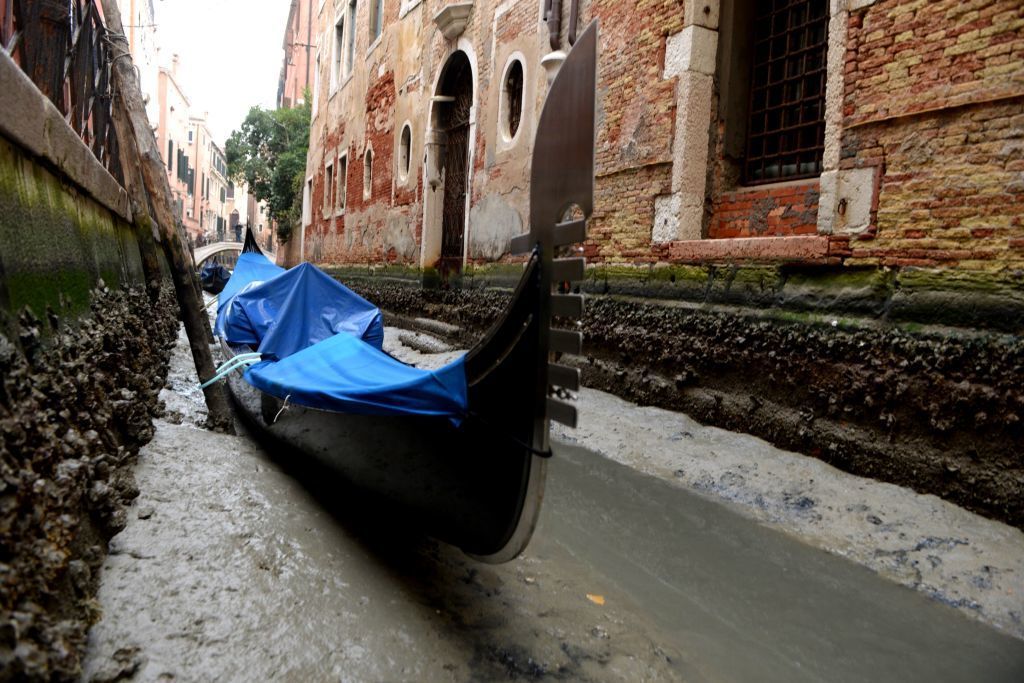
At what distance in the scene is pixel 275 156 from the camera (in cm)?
2384

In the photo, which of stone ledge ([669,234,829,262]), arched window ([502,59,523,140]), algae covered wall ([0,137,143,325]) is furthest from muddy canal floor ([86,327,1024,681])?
arched window ([502,59,523,140])

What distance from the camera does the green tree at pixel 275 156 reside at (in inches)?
878

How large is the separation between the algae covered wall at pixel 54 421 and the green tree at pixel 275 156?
812 inches

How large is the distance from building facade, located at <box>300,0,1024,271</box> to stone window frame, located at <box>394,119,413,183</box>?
1134 mm

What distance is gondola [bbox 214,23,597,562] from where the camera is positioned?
195 centimetres

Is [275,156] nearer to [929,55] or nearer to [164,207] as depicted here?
[164,207]

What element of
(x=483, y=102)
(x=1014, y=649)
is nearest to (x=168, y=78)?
(x=483, y=102)

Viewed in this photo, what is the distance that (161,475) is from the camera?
2570 millimetres

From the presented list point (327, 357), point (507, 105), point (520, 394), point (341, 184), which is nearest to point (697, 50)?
point (507, 105)

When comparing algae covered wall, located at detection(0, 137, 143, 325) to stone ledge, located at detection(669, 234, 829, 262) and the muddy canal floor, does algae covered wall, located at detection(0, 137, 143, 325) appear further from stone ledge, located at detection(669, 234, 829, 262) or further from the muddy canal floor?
stone ledge, located at detection(669, 234, 829, 262)

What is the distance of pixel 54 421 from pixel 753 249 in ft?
12.1

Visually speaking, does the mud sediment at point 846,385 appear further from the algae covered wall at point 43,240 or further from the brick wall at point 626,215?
the algae covered wall at point 43,240

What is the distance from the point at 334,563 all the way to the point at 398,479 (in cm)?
37

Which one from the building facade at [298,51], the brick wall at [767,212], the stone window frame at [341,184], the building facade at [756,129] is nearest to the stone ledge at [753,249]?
the building facade at [756,129]
